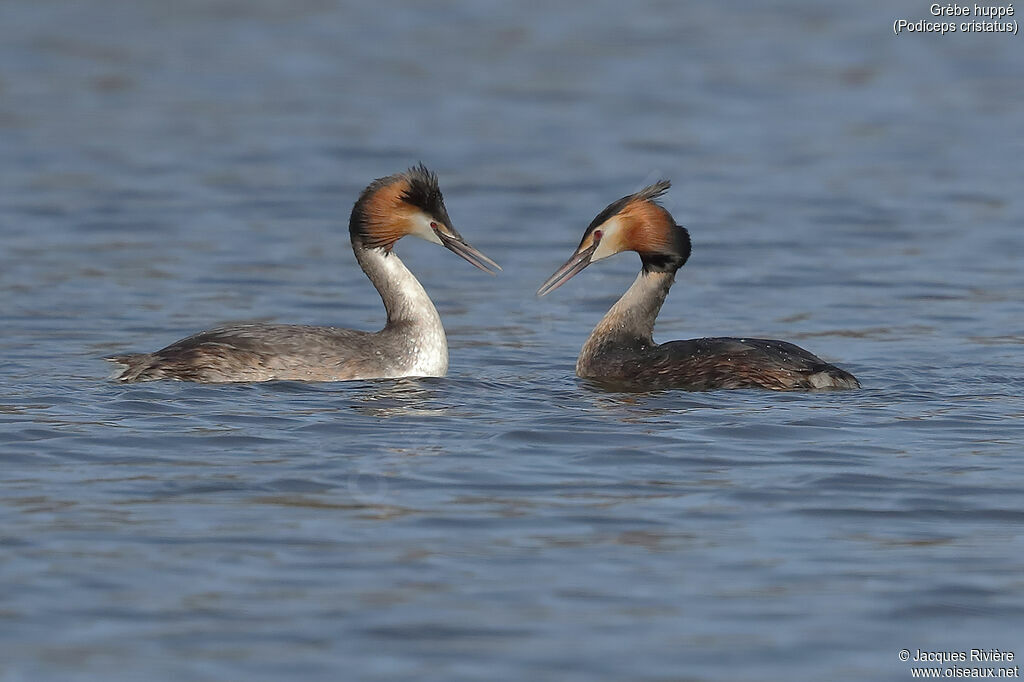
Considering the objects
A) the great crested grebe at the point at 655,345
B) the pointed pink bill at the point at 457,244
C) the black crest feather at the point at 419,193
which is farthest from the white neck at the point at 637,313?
the black crest feather at the point at 419,193

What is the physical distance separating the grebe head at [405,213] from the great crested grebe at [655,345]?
69 cm

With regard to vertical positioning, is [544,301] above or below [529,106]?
below

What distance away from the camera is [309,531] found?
26.4 ft

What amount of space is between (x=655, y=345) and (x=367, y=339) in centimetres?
169

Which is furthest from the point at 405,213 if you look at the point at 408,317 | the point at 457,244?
the point at 408,317

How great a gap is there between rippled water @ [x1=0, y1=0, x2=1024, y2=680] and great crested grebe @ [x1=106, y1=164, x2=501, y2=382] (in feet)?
0.67

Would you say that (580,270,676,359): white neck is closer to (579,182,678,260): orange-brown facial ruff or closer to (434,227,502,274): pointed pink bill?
(579,182,678,260): orange-brown facial ruff

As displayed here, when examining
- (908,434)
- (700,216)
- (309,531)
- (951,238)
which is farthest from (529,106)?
(309,531)

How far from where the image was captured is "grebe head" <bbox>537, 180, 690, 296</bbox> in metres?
11.7

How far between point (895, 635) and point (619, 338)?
501 cm

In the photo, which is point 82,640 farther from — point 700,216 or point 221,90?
point 221,90

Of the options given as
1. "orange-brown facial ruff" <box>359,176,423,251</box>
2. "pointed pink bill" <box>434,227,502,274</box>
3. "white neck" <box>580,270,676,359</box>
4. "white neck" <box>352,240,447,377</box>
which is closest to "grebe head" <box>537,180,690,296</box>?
"white neck" <box>580,270,676,359</box>

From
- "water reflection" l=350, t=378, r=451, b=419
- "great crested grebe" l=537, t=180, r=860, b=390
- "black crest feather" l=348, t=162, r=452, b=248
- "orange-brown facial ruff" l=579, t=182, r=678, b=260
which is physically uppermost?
"black crest feather" l=348, t=162, r=452, b=248

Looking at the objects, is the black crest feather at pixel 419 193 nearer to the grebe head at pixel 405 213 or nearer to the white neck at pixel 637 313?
the grebe head at pixel 405 213
